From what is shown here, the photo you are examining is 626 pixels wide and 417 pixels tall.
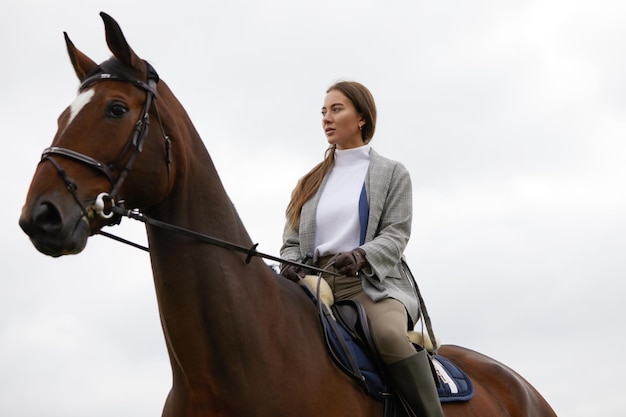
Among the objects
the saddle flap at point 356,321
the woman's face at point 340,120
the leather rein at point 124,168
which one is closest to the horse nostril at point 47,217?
the leather rein at point 124,168

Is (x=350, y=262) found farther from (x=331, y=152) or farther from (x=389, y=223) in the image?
(x=331, y=152)

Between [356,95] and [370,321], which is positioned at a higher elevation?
[356,95]

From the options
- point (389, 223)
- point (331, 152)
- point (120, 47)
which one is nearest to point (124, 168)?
point (120, 47)

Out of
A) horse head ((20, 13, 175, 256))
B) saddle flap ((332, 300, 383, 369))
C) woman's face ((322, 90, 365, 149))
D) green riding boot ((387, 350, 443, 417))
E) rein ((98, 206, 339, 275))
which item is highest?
woman's face ((322, 90, 365, 149))

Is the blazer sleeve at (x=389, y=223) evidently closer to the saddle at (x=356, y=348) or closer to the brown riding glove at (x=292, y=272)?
the saddle at (x=356, y=348)

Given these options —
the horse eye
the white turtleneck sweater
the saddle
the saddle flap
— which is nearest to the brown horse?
the horse eye

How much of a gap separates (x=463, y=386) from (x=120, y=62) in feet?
13.2

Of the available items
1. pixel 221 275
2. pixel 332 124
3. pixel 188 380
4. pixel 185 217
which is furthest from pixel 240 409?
pixel 332 124

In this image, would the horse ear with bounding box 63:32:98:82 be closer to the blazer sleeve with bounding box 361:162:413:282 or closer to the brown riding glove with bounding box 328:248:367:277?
the brown riding glove with bounding box 328:248:367:277

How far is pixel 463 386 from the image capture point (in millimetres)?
8273

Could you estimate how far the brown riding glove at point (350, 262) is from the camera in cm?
735

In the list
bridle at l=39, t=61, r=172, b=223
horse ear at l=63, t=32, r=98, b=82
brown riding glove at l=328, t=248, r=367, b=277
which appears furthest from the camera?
brown riding glove at l=328, t=248, r=367, b=277

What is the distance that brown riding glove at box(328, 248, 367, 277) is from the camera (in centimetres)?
735

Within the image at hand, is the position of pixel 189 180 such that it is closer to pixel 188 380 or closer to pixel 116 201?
pixel 116 201
